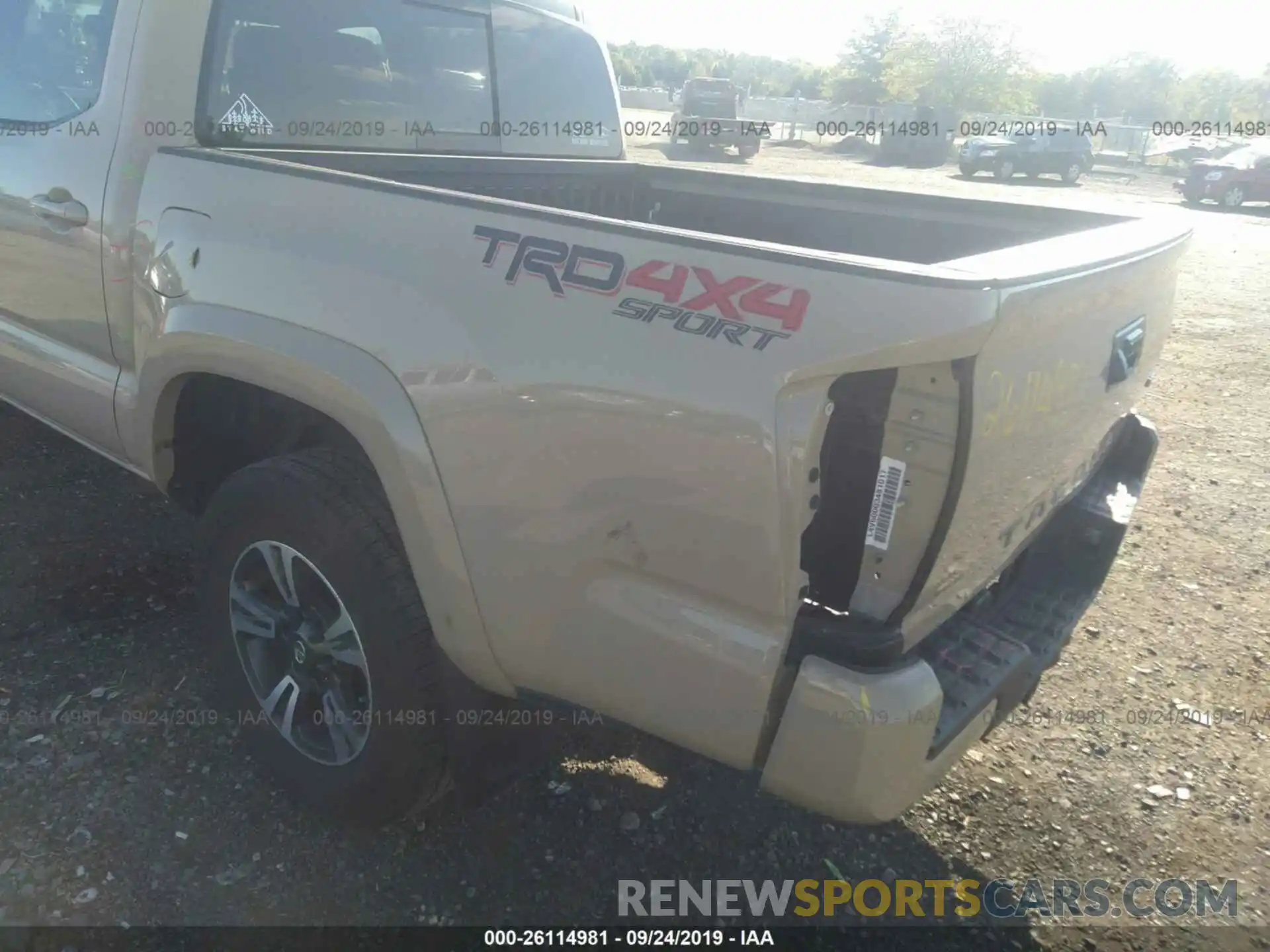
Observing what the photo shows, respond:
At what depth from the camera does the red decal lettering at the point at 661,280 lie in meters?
1.63

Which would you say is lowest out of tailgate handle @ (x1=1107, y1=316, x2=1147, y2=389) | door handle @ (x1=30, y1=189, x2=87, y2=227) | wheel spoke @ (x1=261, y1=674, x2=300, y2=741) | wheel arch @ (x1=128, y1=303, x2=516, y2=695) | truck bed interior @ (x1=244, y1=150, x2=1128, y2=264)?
wheel spoke @ (x1=261, y1=674, x2=300, y2=741)

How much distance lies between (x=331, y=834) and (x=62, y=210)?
6.52 ft

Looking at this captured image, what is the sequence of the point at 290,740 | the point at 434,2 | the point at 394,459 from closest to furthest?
the point at 394,459 → the point at 290,740 → the point at 434,2

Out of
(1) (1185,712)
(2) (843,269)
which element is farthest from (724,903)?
(1) (1185,712)

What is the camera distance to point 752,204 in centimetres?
334

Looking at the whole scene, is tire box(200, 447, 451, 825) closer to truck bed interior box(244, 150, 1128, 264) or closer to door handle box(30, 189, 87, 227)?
door handle box(30, 189, 87, 227)

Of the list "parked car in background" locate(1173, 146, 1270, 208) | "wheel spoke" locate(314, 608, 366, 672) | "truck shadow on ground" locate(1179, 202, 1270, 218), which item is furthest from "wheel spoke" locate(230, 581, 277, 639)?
"parked car in background" locate(1173, 146, 1270, 208)

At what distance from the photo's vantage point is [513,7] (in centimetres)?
374

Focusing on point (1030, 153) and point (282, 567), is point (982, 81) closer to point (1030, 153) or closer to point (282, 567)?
point (1030, 153)

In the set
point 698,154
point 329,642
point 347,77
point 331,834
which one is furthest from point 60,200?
point 698,154

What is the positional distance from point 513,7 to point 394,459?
250 centimetres

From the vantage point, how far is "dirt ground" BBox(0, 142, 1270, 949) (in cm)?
229

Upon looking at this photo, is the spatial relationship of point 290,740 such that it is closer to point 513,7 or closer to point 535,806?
point 535,806

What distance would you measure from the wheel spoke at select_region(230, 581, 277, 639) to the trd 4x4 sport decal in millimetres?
1218
